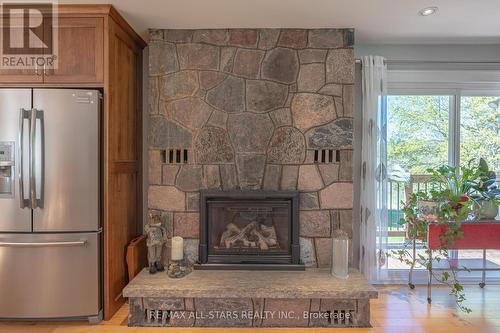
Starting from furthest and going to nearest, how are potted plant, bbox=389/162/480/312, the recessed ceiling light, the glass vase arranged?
1. potted plant, bbox=389/162/480/312
2. the glass vase
3. the recessed ceiling light

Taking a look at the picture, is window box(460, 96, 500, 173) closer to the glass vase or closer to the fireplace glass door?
the glass vase

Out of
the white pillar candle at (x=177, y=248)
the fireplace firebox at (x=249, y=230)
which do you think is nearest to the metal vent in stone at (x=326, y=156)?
the fireplace firebox at (x=249, y=230)

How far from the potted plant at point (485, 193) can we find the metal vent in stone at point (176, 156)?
271 cm

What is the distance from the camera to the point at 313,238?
3.00 m

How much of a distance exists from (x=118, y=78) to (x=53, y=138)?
71cm

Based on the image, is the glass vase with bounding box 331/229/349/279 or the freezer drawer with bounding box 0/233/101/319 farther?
the glass vase with bounding box 331/229/349/279

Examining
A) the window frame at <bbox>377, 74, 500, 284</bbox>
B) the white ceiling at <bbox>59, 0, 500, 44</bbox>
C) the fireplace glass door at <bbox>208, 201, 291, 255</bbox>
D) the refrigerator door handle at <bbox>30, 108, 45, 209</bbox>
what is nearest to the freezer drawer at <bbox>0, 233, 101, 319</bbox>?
the refrigerator door handle at <bbox>30, 108, 45, 209</bbox>

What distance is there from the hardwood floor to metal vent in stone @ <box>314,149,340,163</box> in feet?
4.35

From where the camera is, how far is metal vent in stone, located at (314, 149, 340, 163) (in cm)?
299

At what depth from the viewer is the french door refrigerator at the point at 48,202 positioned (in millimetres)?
2414

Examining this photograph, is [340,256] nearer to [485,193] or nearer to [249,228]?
[249,228]

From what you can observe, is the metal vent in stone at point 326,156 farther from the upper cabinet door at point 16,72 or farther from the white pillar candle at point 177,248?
the upper cabinet door at point 16,72

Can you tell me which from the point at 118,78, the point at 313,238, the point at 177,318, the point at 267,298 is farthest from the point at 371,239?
the point at 118,78

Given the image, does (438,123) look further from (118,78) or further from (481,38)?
(118,78)
